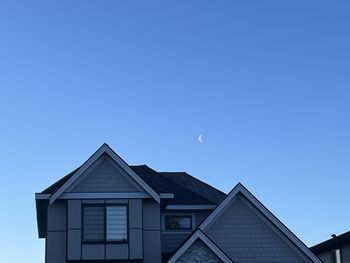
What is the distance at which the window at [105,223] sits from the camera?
32.8 metres

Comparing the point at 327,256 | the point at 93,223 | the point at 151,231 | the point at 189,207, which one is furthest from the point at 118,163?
the point at 327,256

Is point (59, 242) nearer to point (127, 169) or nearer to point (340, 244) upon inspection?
point (127, 169)

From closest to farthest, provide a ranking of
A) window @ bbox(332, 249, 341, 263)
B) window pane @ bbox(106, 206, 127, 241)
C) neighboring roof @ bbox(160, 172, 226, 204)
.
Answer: window pane @ bbox(106, 206, 127, 241) < window @ bbox(332, 249, 341, 263) < neighboring roof @ bbox(160, 172, 226, 204)

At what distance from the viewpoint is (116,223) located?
33.2 m

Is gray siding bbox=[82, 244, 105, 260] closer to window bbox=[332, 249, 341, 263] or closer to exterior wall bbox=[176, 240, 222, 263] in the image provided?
exterior wall bbox=[176, 240, 222, 263]

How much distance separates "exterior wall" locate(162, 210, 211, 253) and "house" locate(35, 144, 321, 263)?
176cm

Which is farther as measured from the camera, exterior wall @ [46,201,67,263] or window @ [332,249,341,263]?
window @ [332,249,341,263]

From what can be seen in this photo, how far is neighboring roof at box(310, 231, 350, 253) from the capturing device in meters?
37.3

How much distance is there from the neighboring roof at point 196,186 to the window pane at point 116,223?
7170 mm

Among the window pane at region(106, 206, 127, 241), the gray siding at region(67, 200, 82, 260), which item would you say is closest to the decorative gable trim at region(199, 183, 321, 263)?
the window pane at region(106, 206, 127, 241)

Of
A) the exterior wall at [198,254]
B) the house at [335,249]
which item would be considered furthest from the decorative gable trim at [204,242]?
the house at [335,249]

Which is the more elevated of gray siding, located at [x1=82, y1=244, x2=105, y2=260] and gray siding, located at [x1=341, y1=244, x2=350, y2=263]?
gray siding, located at [x1=341, y1=244, x2=350, y2=263]

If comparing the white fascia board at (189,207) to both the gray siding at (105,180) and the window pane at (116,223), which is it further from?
the window pane at (116,223)

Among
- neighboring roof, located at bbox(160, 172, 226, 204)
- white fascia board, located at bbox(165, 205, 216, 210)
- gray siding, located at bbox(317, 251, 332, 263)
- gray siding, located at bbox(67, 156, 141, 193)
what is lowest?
gray siding, located at bbox(317, 251, 332, 263)
